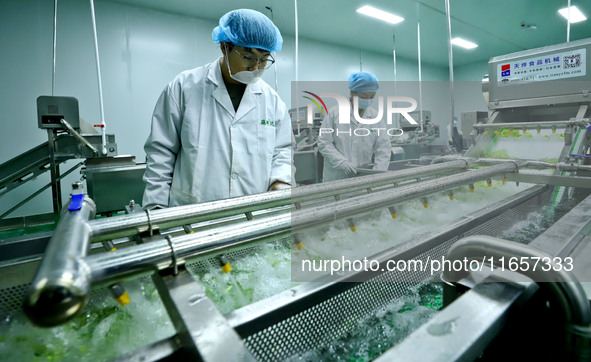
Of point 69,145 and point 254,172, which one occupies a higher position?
point 69,145

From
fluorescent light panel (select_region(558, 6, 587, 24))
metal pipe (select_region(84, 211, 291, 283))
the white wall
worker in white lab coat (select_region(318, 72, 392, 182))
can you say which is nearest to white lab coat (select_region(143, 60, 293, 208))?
metal pipe (select_region(84, 211, 291, 283))

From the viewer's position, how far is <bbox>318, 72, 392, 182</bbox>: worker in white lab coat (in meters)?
3.39

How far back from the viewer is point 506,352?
60cm

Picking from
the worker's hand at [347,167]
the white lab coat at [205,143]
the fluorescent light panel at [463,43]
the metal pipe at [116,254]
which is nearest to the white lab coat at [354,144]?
the worker's hand at [347,167]

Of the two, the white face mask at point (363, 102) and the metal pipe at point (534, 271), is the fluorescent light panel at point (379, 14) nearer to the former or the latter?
the white face mask at point (363, 102)

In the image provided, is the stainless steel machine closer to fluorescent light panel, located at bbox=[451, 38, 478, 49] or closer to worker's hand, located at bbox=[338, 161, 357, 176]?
worker's hand, located at bbox=[338, 161, 357, 176]

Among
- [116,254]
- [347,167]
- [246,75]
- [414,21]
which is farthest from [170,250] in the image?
[414,21]

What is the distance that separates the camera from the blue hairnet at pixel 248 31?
1614mm

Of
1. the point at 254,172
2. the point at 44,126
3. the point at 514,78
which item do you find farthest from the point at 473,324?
the point at 44,126

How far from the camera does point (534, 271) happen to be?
0.62 m

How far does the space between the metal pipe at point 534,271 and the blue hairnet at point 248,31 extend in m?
1.42

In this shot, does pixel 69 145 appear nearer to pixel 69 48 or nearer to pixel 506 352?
pixel 69 48

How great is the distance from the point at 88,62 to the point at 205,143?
4.81m

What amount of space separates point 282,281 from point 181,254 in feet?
1.64
